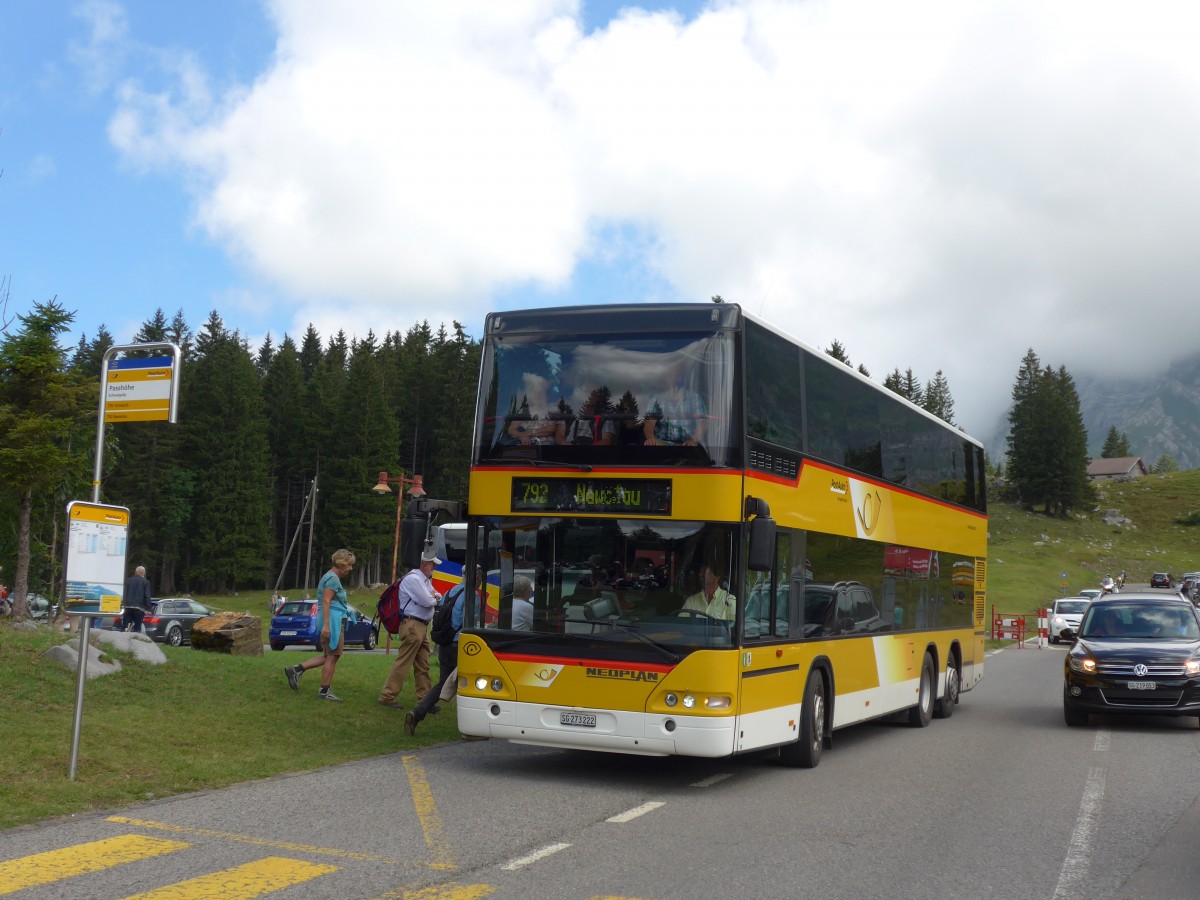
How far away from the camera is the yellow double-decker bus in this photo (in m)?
10.3

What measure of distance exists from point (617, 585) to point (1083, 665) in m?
7.96

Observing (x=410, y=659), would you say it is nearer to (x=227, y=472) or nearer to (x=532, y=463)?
(x=532, y=463)

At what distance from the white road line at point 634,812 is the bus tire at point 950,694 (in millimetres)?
9268

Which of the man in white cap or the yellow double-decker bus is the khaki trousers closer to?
the man in white cap

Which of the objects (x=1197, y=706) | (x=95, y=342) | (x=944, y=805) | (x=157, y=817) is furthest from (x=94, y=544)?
(x=95, y=342)

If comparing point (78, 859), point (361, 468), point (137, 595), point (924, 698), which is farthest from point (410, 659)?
point (361, 468)

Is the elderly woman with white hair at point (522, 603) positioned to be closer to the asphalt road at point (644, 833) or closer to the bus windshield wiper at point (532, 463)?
the bus windshield wiper at point (532, 463)

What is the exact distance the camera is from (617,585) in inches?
416

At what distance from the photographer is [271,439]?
330 ft

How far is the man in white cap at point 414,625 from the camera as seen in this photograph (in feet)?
48.0

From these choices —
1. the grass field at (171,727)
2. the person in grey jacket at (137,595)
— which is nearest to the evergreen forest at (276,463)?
the person in grey jacket at (137,595)

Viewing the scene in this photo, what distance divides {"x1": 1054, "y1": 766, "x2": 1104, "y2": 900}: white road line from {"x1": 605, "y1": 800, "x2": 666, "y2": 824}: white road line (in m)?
2.98

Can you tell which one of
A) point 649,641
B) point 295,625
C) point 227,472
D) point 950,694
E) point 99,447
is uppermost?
point 227,472

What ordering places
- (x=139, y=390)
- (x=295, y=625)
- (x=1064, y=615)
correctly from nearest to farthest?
(x=139, y=390) → (x=295, y=625) → (x=1064, y=615)
